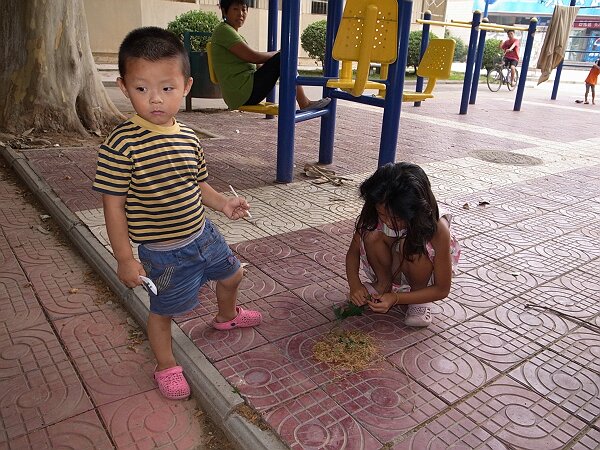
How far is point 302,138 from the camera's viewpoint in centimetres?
650

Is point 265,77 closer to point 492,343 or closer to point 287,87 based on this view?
point 287,87

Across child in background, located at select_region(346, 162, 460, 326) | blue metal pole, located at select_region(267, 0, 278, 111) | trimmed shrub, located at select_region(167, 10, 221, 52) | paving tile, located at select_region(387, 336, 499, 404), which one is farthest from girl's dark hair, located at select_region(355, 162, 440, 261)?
trimmed shrub, located at select_region(167, 10, 221, 52)

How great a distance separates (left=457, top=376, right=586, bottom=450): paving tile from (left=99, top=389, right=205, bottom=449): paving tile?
994mm

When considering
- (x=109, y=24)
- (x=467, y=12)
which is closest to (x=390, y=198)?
(x=109, y=24)

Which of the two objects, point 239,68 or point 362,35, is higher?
point 362,35

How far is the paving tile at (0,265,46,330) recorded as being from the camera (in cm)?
237

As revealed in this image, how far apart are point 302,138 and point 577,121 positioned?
6.00 metres

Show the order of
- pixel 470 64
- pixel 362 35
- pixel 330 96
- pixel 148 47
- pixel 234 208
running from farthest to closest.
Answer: pixel 470 64 → pixel 330 96 → pixel 362 35 → pixel 234 208 → pixel 148 47

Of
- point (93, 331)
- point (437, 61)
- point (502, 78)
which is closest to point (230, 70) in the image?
point (437, 61)

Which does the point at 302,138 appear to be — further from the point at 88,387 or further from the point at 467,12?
the point at 467,12

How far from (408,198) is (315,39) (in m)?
15.2

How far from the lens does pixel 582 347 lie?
2.30 m

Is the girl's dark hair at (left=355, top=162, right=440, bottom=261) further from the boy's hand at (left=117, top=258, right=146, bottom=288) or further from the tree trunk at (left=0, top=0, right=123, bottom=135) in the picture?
the tree trunk at (left=0, top=0, right=123, bottom=135)

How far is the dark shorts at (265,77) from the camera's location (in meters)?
4.68
